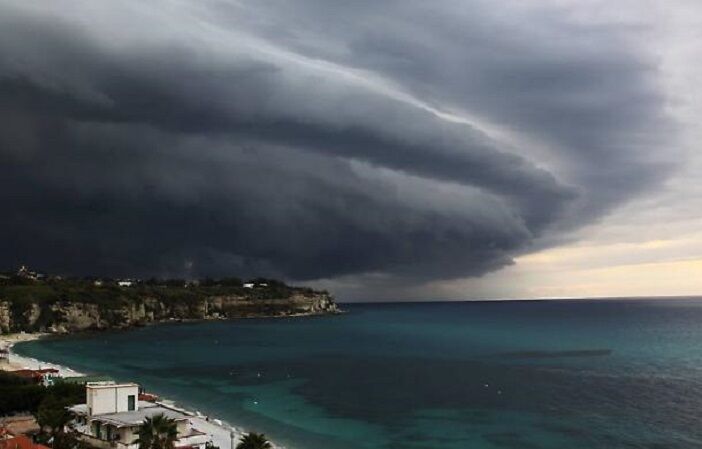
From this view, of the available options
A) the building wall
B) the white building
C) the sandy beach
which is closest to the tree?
the white building

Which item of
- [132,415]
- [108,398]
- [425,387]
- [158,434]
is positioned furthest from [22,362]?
[158,434]

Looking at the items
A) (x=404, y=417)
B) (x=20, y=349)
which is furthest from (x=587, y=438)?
(x=20, y=349)

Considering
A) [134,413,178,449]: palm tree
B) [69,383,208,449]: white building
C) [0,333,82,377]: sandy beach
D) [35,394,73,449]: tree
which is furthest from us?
[0,333,82,377]: sandy beach

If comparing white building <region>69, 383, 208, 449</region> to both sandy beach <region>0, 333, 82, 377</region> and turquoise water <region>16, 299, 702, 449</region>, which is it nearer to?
turquoise water <region>16, 299, 702, 449</region>

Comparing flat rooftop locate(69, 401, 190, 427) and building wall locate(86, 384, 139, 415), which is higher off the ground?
building wall locate(86, 384, 139, 415)

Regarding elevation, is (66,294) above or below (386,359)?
above

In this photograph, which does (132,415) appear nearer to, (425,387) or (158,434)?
(158,434)

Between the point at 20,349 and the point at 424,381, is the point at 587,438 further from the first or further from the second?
the point at 20,349
